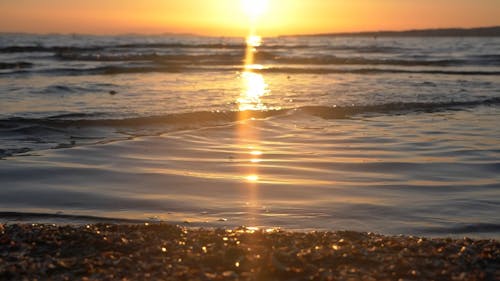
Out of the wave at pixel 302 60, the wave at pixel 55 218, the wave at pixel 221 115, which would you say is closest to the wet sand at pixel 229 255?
the wave at pixel 55 218

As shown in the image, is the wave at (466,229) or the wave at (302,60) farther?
the wave at (302,60)

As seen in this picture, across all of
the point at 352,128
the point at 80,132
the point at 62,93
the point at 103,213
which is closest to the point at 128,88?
the point at 62,93

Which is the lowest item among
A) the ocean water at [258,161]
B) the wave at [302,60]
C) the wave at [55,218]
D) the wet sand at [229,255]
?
the wet sand at [229,255]

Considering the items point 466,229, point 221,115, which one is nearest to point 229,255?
point 466,229

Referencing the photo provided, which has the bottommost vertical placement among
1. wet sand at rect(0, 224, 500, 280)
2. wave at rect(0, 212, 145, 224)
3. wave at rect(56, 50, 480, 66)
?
wet sand at rect(0, 224, 500, 280)

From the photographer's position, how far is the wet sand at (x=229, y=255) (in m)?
3.21

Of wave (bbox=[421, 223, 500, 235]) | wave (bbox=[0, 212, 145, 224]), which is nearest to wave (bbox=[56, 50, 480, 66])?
wave (bbox=[421, 223, 500, 235])

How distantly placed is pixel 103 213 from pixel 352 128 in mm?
5454

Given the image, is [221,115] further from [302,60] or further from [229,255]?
[302,60]

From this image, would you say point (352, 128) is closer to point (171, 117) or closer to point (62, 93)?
point (171, 117)

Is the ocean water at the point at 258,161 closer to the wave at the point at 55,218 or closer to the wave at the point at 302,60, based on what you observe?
the wave at the point at 55,218

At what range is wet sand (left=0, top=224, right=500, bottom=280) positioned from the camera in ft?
10.5

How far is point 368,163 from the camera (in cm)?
689

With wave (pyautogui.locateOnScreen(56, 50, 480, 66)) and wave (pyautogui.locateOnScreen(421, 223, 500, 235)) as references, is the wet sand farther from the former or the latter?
wave (pyautogui.locateOnScreen(56, 50, 480, 66))
